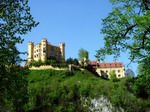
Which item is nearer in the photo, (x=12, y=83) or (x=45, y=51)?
(x=12, y=83)

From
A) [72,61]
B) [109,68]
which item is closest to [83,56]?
[72,61]

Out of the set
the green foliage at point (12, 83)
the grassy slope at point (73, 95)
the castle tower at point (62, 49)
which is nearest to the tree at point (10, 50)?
the green foliage at point (12, 83)

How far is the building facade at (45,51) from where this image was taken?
336 feet

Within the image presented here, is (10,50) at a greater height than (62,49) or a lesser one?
lesser

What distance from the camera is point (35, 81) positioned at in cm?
7912

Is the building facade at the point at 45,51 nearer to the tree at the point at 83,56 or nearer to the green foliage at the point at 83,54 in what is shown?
the green foliage at the point at 83,54

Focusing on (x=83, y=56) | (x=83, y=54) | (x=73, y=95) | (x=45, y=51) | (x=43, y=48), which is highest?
(x=43, y=48)

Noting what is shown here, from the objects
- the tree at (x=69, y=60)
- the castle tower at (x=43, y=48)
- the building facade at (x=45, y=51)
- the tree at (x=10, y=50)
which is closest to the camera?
the tree at (x=10, y=50)

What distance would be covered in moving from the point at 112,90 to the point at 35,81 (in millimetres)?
18415

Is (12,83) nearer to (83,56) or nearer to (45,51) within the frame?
(83,56)

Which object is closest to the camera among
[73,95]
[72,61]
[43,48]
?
[73,95]

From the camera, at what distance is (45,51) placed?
102312mm

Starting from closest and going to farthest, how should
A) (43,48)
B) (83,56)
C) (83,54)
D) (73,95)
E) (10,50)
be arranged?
(10,50), (73,95), (83,56), (83,54), (43,48)

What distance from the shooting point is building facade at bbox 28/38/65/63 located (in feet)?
336
